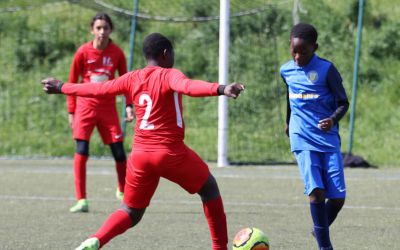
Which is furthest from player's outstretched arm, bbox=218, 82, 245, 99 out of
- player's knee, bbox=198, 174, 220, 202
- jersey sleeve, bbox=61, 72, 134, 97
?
player's knee, bbox=198, 174, 220, 202

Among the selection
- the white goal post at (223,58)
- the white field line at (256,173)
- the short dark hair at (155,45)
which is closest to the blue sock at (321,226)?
the short dark hair at (155,45)

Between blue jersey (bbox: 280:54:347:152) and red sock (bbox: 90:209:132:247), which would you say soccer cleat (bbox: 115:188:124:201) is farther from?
red sock (bbox: 90:209:132:247)

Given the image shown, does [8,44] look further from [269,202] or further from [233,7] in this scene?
[269,202]

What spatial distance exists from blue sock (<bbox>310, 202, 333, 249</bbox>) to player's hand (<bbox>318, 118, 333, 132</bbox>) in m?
0.60

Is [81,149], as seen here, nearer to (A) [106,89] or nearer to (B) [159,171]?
(A) [106,89]

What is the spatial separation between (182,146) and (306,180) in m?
1.06

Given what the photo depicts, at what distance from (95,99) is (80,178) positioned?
0.93 meters

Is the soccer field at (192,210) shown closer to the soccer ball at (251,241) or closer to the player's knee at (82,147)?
the player's knee at (82,147)

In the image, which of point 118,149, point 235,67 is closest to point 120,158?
point 118,149

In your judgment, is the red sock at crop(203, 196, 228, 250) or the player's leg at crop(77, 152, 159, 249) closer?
the player's leg at crop(77, 152, 159, 249)

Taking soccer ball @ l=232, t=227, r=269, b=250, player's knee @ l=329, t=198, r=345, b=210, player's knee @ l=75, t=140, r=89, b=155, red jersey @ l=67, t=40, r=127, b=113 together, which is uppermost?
red jersey @ l=67, t=40, r=127, b=113

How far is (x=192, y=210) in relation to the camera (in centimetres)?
1058

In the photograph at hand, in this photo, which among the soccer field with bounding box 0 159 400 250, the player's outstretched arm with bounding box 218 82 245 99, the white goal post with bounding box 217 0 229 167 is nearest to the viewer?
the player's outstretched arm with bounding box 218 82 245 99

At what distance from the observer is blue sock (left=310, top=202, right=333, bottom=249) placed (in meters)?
7.40
